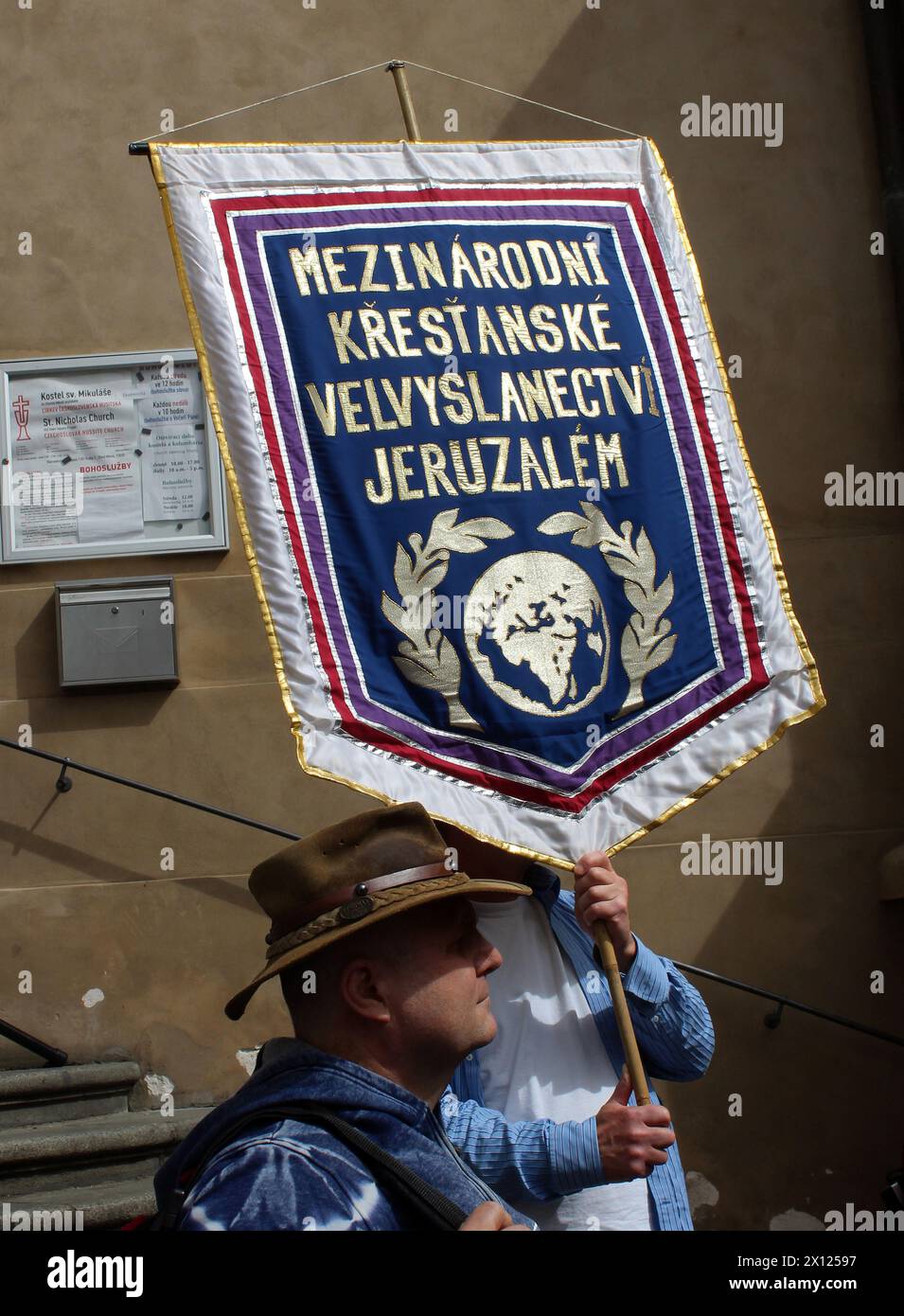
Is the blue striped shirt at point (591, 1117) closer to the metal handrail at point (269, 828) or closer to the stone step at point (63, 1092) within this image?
the metal handrail at point (269, 828)

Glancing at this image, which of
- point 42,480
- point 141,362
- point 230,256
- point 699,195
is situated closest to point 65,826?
point 42,480

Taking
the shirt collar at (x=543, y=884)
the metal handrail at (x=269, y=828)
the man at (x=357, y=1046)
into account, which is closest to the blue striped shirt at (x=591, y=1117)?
the shirt collar at (x=543, y=884)

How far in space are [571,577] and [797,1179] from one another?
10.8 ft

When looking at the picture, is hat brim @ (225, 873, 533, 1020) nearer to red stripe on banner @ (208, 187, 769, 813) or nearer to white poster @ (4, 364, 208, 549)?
red stripe on banner @ (208, 187, 769, 813)

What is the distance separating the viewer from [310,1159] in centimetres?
168

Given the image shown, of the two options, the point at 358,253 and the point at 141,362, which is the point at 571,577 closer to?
the point at 358,253

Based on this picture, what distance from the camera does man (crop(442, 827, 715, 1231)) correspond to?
7.37 ft

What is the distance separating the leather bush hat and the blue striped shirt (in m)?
0.48

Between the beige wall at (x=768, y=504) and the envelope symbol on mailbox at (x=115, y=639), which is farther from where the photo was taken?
the envelope symbol on mailbox at (x=115, y=639)

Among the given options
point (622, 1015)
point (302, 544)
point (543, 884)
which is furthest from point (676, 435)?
point (622, 1015)

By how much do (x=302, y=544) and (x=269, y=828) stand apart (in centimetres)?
259

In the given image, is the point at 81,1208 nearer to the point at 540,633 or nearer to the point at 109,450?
the point at 540,633

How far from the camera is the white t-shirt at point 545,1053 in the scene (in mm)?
2393

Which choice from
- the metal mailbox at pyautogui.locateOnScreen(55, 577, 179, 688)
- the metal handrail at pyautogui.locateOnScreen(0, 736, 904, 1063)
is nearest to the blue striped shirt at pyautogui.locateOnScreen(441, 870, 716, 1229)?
the metal handrail at pyautogui.locateOnScreen(0, 736, 904, 1063)
